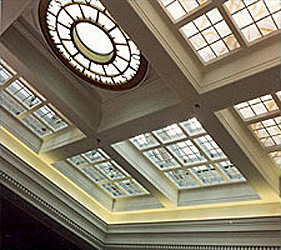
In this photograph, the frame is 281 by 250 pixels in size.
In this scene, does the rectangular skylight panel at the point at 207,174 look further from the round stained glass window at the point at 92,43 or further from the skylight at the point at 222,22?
the skylight at the point at 222,22

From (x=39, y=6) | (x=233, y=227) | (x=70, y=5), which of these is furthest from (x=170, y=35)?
(x=233, y=227)

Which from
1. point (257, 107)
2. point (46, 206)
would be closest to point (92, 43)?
point (257, 107)

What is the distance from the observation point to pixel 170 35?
8.40m

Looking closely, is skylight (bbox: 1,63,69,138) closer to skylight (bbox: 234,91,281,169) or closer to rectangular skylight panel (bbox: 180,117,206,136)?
rectangular skylight panel (bbox: 180,117,206,136)

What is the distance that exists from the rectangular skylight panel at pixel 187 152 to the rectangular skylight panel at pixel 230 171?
585 mm

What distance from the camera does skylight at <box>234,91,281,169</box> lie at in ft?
31.8

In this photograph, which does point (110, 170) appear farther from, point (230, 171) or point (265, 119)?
point (265, 119)

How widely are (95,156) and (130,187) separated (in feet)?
6.67

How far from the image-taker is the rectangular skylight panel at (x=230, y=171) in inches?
484

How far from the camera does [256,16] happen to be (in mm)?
7910

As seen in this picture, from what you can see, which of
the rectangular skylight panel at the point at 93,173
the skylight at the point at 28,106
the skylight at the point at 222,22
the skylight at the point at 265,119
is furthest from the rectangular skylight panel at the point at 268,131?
the rectangular skylight panel at the point at 93,173

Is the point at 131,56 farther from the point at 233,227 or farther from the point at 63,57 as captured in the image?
the point at 233,227

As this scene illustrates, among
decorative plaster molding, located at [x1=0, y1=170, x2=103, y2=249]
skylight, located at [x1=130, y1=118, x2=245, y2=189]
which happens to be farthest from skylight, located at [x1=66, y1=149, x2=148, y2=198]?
decorative plaster molding, located at [x1=0, y1=170, x2=103, y2=249]

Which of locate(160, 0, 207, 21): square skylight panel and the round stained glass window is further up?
the round stained glass window
